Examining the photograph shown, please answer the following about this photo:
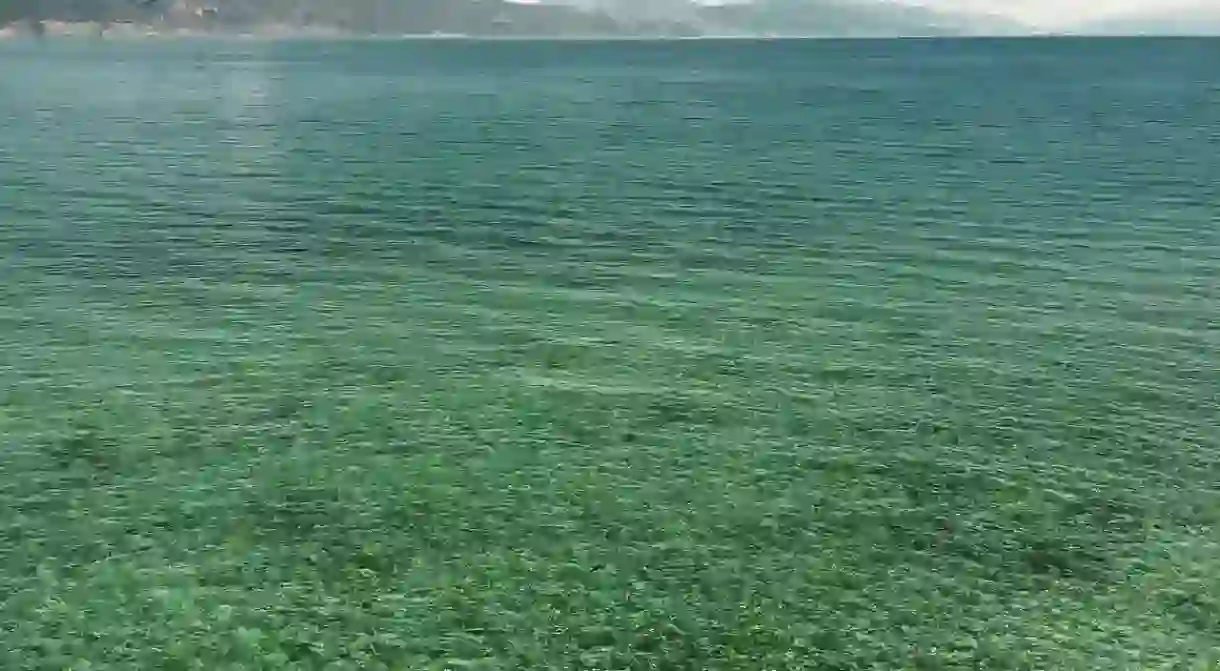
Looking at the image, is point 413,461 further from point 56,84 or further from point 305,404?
point 56,84

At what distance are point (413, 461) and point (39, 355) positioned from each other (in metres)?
14.4

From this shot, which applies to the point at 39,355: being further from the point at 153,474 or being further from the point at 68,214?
the point at 68,214

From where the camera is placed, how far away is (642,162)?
239 ft

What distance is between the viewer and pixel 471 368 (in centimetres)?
3144

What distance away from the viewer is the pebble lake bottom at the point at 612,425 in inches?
762

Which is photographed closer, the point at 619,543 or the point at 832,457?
the point at 619,543

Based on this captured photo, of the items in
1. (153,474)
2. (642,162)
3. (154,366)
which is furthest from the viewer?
(642,162)

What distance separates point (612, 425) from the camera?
27.4 meters

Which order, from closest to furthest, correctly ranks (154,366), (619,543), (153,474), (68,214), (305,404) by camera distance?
(619,543) < (153,474) < (305,404) < (154,366) < (68,214)

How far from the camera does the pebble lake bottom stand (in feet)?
63.5

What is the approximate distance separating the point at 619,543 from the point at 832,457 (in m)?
6.33

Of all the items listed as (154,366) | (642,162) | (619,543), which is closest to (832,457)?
(619,543)

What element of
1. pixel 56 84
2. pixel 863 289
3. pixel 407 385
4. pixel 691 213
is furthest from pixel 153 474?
pixel 56 84

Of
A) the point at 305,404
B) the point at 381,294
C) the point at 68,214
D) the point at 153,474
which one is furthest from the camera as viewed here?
the point at 68,214
